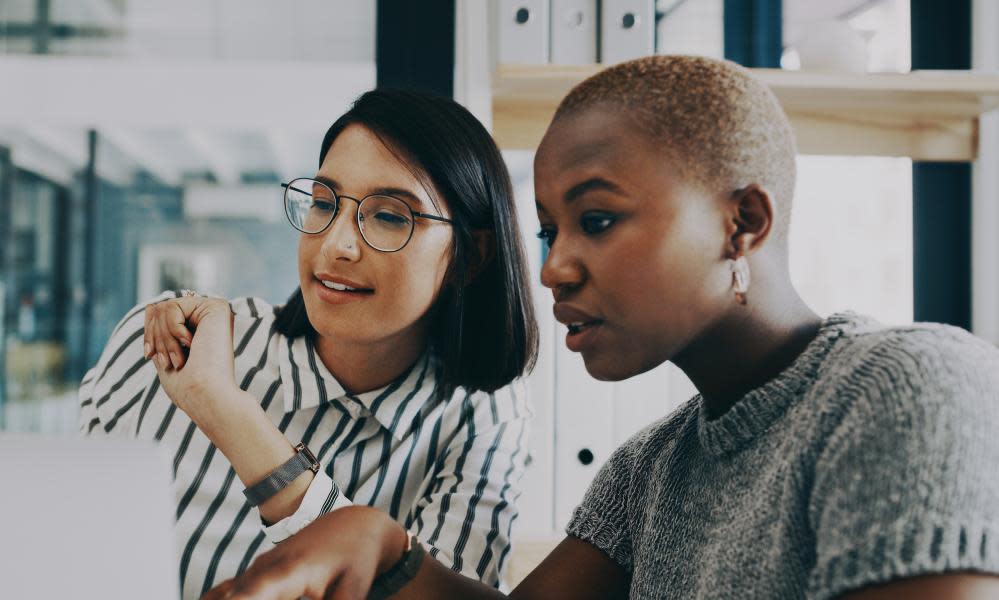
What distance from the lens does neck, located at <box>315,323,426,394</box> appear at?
1.31 metres

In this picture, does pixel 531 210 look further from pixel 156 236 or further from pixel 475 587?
pixel 156 236

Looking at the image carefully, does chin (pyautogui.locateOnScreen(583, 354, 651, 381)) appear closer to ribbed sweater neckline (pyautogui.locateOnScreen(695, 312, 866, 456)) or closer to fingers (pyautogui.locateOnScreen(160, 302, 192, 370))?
ribbed sweater neckline (pyautogui.locateOnScreen(695, 312, 866, 456))

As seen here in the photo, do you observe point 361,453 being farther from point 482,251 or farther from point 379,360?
point 482,251

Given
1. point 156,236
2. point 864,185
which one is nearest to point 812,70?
point 864,185

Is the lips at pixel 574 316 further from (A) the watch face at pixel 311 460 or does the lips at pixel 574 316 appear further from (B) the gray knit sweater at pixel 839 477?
(A) the watch face at pixel 311 460

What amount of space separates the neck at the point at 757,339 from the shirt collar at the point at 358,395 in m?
0.58

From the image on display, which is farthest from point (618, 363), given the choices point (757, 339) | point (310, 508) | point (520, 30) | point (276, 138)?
point (276, 138)

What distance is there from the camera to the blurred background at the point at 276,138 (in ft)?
6.16

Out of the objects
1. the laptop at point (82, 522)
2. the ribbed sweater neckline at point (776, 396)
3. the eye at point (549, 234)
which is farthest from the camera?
the eye at point (549, 234)

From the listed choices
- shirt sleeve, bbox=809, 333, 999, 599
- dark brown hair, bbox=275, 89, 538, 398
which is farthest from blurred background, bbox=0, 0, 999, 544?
shirt sleeve, bbox=809, 333, 999, 599

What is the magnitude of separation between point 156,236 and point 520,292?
192cm

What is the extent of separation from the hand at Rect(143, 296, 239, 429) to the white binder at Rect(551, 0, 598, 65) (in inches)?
35.0

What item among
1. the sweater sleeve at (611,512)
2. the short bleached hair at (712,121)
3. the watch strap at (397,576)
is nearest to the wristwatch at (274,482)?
the watch strap at (397,576)

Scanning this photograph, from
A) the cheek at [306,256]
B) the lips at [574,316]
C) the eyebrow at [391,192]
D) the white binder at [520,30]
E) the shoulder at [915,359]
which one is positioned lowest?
the shoulder at [915,359]
